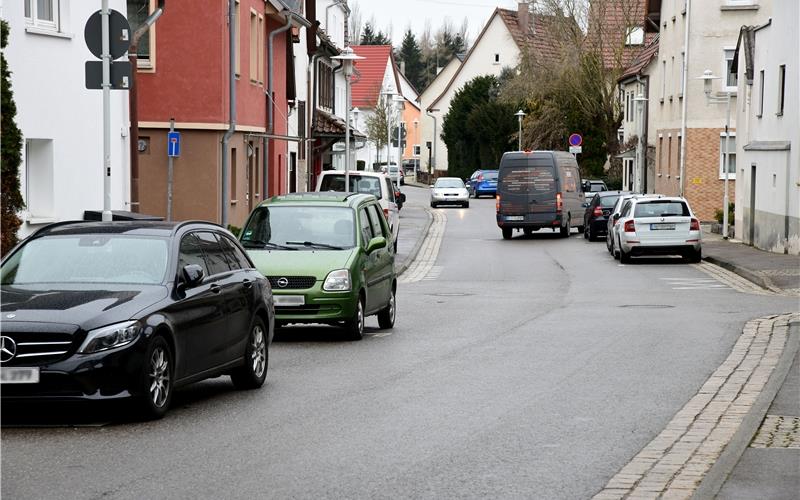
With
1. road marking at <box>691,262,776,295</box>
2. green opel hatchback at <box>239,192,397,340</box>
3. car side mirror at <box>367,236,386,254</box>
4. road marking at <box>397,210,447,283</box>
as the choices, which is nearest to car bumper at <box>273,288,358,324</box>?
green opel hatchback at <box>239,192,397,340</box>

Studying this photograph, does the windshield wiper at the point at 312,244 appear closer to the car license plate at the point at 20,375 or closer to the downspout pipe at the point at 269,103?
the car license plate at the point at 20,375

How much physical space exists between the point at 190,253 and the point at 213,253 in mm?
515

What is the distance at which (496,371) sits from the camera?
1366 cm

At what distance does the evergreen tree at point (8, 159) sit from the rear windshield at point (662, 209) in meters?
18.2

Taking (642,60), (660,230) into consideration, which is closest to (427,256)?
(660,230)

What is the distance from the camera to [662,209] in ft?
112

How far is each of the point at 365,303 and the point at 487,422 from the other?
272 inches

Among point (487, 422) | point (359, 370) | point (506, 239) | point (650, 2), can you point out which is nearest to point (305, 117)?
point (506, 239)

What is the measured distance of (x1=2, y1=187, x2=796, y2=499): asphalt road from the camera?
26.3 ft

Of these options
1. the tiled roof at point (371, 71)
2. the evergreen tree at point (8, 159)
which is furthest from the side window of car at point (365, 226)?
the tiled roof at point (371, 71)

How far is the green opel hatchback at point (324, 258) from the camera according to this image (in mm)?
16344

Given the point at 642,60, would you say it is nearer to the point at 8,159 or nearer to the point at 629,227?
the point at 629,227

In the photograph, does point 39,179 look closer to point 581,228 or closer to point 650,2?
point 581,228

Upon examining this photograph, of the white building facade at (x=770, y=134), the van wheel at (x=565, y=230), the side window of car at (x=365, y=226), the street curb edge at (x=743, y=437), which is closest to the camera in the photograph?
the street curb edge at (x=743, y=437)
